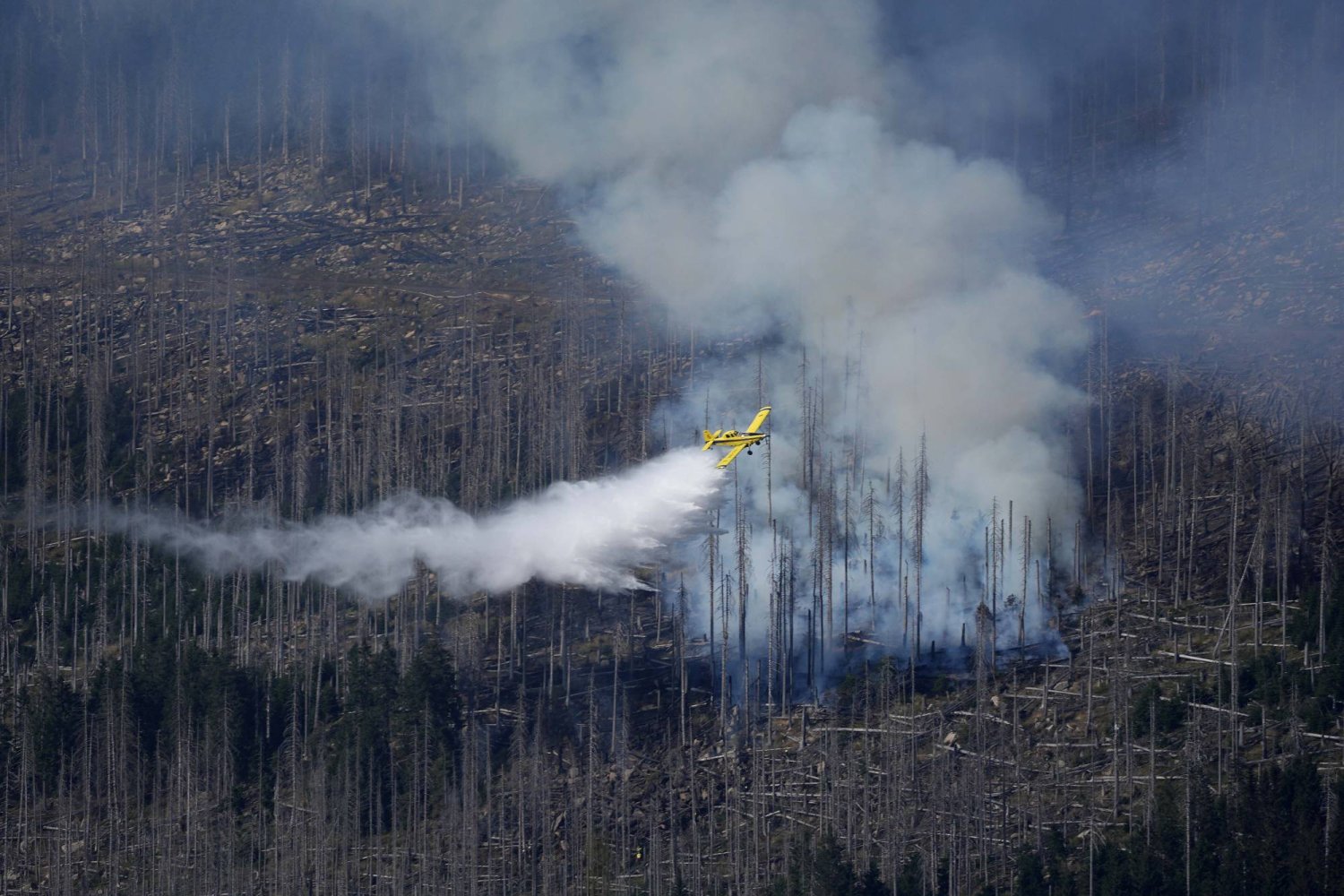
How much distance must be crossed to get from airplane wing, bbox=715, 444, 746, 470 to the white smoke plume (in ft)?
5.14

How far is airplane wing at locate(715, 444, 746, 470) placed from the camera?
130 meters

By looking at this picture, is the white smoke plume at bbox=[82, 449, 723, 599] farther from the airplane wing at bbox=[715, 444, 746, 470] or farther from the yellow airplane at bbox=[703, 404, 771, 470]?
the yellow airplane at bbox=[703, 404, 771, 470]

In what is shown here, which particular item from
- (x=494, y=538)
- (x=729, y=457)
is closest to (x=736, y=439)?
(x=729, y=457)

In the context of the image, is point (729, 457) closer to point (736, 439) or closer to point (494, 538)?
point (736, 439)

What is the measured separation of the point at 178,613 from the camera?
14112 cm

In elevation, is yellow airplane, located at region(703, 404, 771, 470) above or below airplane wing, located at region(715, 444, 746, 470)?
above

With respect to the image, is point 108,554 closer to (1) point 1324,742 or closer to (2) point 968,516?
(2) point 968,516

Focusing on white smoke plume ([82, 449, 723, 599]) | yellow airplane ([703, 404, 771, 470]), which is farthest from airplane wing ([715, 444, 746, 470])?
white smoke plume ([82, 449, 723, 599])

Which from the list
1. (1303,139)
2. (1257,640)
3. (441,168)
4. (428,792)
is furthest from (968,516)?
(441,168)

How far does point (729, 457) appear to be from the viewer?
433ft

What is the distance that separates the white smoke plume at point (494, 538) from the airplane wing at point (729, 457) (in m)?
1.57

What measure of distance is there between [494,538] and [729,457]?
16100 millimetres

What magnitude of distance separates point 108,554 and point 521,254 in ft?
129

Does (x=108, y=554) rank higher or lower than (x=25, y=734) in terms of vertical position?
higher
